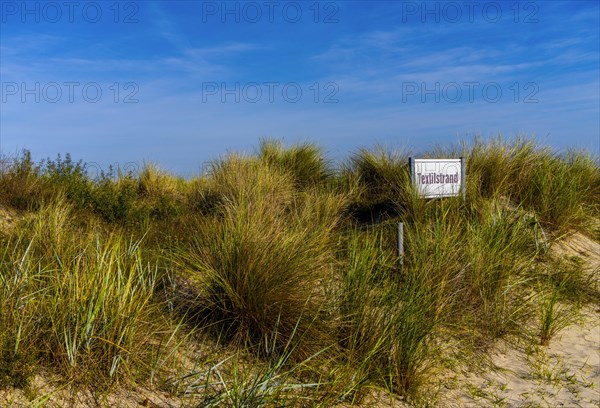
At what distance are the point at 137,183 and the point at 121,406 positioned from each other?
971 cm

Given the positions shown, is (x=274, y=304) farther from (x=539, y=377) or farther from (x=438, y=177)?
(x=438, y=177)

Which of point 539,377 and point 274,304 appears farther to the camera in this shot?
point 539,377

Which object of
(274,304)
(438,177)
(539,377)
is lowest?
(539,377)

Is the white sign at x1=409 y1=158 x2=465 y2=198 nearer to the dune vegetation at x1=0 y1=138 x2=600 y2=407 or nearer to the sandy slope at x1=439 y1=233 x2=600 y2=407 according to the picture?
the dune vegetation at x1=0 y1=138 x2=600 y2=407

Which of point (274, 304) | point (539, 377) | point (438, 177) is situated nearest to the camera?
point (274, 304)

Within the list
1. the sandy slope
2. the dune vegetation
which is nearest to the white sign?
the dune vegetation

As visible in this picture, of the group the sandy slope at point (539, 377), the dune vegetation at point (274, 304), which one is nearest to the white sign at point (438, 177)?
the dune vegetation at point (274, 304)

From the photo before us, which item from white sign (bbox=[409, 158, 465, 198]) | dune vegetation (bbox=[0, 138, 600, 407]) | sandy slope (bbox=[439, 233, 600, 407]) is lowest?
sandy slope (bbox=[439, 233, 600, 407])

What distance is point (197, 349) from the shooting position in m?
4.55

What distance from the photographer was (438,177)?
28.3ft

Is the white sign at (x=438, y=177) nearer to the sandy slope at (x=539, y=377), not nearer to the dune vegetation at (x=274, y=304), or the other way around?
the dune vegetation at (x=274, y=304)

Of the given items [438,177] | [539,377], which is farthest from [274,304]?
[438,177]

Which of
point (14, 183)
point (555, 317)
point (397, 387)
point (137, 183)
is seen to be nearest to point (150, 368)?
point (397, 387)

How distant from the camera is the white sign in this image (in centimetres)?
841
